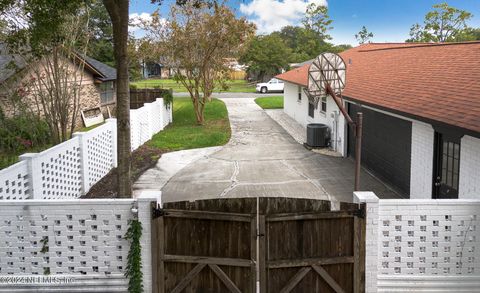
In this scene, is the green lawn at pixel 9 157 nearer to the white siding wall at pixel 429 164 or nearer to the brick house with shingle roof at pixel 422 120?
the brick house with shingle roof at pixel 422 120

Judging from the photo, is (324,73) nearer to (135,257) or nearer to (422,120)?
(422,120)

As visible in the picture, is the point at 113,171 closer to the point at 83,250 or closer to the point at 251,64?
the point at 83,250

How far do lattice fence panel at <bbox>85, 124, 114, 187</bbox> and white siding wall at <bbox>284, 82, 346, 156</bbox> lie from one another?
790cm

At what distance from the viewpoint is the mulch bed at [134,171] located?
11.9 m

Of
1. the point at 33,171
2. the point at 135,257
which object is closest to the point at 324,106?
the point at 33,171

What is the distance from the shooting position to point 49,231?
20.7 ft

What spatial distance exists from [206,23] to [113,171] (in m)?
12.4

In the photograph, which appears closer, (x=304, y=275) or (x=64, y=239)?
(x=304, y=275)

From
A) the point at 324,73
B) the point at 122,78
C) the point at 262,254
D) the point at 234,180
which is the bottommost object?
the point at 234,180

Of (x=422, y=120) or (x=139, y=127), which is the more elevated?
(x=422, y=120)

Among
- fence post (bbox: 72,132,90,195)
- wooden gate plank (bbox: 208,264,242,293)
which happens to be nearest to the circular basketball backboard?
wooden gate plank (bbox: 208,264,242,293)

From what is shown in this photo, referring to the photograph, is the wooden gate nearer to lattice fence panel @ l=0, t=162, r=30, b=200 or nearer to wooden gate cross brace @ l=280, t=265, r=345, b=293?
wooden gate cross brace @ l=280, t=265, r=345, b=293

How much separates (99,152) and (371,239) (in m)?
8.80

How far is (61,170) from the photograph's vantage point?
10.5 meters
